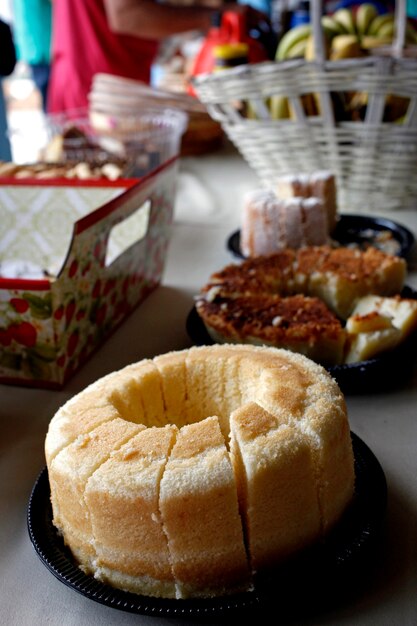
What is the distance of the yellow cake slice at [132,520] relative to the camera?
19.7 inches

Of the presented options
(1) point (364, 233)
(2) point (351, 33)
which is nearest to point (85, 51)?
(2) point (351, 33)

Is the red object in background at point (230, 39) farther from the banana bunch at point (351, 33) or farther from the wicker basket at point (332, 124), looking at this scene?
the wicker basket at point (332, 124)

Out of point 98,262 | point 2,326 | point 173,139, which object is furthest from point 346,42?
point 2,326

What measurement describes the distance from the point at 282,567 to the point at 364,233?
2.92 feet

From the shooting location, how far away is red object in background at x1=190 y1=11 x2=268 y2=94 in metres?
2.00

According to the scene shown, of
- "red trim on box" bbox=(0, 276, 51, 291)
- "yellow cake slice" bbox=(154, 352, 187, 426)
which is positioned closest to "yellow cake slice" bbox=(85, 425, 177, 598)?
"yellow cake slice" bbox=(154, 352, 187, 426)

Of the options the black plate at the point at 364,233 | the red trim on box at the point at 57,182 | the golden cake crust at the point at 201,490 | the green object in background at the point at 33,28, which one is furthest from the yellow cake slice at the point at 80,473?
the green object in background at the point at 33,28

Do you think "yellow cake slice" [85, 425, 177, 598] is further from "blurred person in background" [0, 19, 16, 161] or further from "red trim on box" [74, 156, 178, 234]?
"blurred person in background" [0, 19, 16, 161]

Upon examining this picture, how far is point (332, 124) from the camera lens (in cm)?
137

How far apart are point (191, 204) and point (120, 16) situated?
41.4 inches

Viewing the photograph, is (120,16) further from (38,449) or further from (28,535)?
(28,535)

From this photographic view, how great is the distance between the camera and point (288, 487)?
0.52 metres

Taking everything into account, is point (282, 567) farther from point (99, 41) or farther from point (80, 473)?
point (99, 41)

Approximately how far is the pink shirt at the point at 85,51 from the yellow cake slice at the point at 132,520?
7.11 ft
